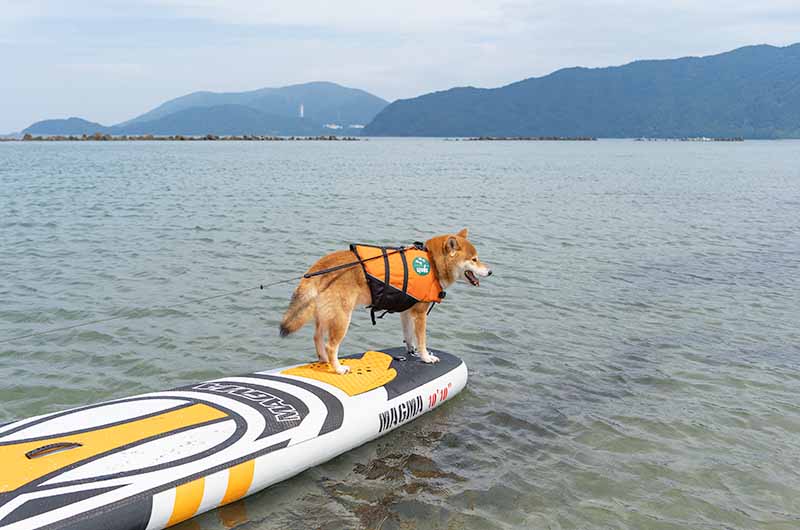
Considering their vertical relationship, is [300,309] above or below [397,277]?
below

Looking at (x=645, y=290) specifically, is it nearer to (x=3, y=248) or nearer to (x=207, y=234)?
(x=207, y=234)

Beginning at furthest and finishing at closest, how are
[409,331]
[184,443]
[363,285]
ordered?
[409,331]
[363,285]
[184,443]

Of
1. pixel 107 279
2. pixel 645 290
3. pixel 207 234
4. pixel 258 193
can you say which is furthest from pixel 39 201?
pixel 645 290

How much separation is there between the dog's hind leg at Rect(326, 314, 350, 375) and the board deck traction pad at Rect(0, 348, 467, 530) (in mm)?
145

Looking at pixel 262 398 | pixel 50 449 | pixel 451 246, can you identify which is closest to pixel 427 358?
pixel 451 246

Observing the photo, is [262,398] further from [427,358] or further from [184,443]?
[427,358]

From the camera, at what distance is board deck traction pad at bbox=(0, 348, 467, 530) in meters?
4.93

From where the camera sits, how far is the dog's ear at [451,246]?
28.1ft

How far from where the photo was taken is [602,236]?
22516 mm

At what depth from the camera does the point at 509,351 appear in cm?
1081

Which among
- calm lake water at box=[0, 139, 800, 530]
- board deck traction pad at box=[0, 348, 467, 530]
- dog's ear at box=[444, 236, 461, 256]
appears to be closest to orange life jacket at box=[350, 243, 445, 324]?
dog's ear at box=[444, 236, 461, 256]

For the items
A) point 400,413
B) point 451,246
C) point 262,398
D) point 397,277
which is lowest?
point 400,413

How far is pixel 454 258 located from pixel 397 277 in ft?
3.43

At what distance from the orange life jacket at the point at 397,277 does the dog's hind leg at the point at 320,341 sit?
2.47 feet
